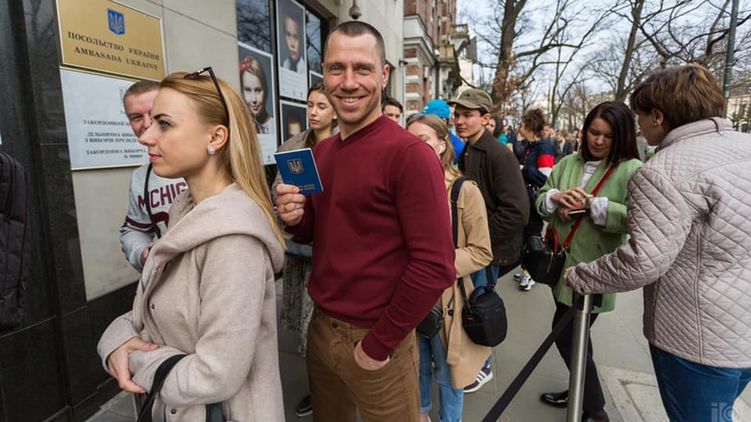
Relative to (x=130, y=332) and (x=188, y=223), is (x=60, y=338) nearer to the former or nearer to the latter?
(x=130, y=332)

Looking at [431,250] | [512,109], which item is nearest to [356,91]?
[431,250]

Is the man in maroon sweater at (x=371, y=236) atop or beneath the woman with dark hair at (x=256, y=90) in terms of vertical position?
beneath

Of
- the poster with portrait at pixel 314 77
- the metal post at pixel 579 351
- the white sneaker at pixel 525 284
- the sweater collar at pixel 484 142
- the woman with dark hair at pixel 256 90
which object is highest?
the poster with portrait at pixel 314 77

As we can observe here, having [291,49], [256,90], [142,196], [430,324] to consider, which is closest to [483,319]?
[430,324]

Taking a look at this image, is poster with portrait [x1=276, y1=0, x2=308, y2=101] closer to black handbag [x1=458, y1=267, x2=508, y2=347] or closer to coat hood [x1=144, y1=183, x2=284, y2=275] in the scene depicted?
black handbag [x1=458, y1=267, x2=508, y2=347]

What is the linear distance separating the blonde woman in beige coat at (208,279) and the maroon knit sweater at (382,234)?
28 centimetres

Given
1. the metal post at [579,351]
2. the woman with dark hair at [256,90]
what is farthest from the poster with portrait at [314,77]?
the metal post at [579,351]

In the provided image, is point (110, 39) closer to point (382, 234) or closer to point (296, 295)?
point (296, 295)

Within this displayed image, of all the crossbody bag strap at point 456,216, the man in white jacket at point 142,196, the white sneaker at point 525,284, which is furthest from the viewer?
the white sneaker at point 525,284

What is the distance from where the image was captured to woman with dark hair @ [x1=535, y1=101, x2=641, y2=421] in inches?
91.5

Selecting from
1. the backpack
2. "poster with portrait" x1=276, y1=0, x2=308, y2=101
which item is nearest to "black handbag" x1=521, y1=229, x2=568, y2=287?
the backpack

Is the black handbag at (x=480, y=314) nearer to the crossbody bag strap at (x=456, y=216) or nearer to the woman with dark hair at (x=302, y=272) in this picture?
the crossbody bag strap at (x=456, y=216)

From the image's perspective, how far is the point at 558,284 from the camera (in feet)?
8.36

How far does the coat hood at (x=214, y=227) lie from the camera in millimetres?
1144
